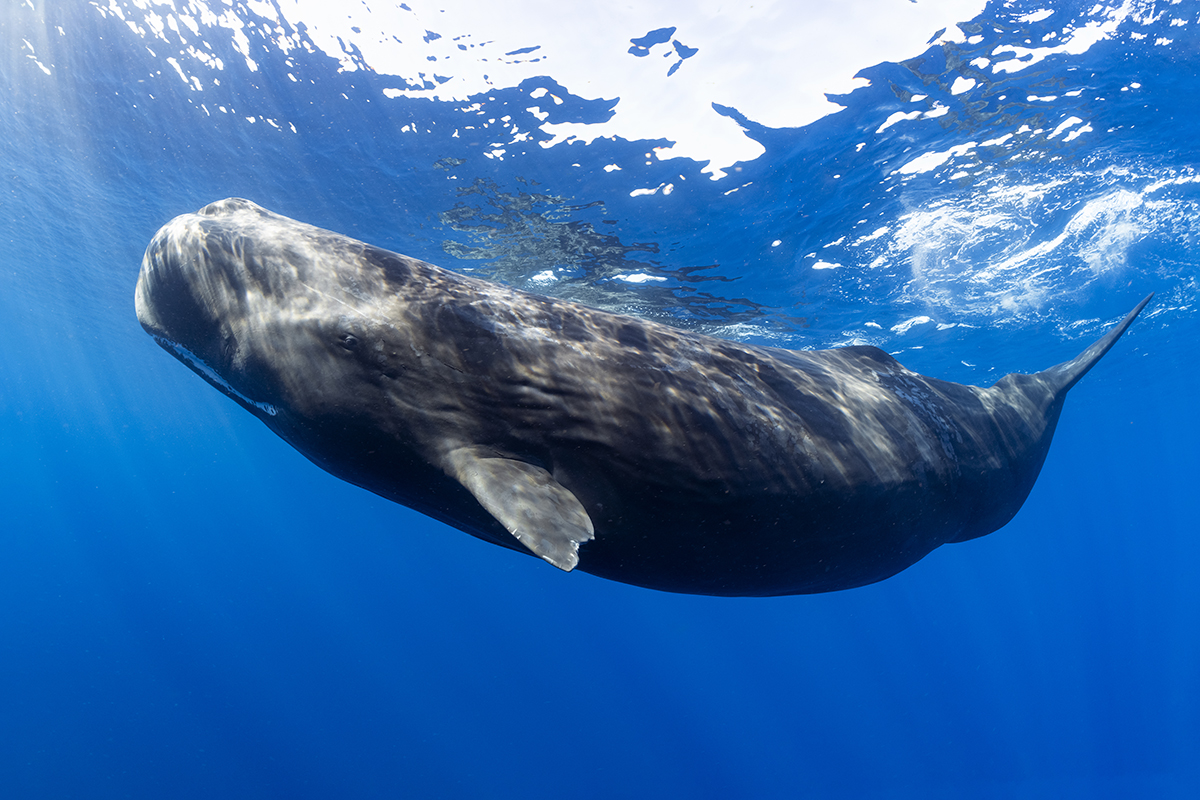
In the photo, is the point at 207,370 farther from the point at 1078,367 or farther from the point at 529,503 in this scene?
the point at 1078,367

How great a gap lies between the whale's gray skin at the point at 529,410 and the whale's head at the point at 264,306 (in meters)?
0.01

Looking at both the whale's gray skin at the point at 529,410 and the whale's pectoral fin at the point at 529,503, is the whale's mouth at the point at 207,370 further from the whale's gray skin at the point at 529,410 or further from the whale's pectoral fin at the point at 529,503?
the whale's pectoral fin at the point at 529,503

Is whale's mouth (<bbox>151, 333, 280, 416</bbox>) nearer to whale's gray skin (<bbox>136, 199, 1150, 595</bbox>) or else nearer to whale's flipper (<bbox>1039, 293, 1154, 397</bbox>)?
whale's gray skin (<bbox>136, 199, 1150, 595</bbox>)

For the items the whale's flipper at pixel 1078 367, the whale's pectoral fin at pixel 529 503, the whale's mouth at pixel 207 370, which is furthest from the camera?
the whale's flipper at pixel 1078 367

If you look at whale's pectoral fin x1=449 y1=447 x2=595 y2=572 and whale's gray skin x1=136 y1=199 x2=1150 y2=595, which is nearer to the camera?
whale's pectoral fin x1=449 y1=447 x2=595 y2=572

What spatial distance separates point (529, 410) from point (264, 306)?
1.56 m

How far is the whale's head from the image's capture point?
3092 millimetres

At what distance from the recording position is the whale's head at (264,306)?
3092 millimetres

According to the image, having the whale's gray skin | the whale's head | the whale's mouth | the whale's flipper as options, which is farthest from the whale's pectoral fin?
the whale's flipper

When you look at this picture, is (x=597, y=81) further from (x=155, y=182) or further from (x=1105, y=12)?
(x=155, y=182)

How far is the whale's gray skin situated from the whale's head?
12 mm

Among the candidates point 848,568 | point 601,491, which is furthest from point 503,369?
point 848,568

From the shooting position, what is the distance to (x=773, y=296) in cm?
2053

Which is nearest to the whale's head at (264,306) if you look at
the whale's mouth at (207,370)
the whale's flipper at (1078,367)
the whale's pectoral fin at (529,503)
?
the whale's mouth at (207,370)
